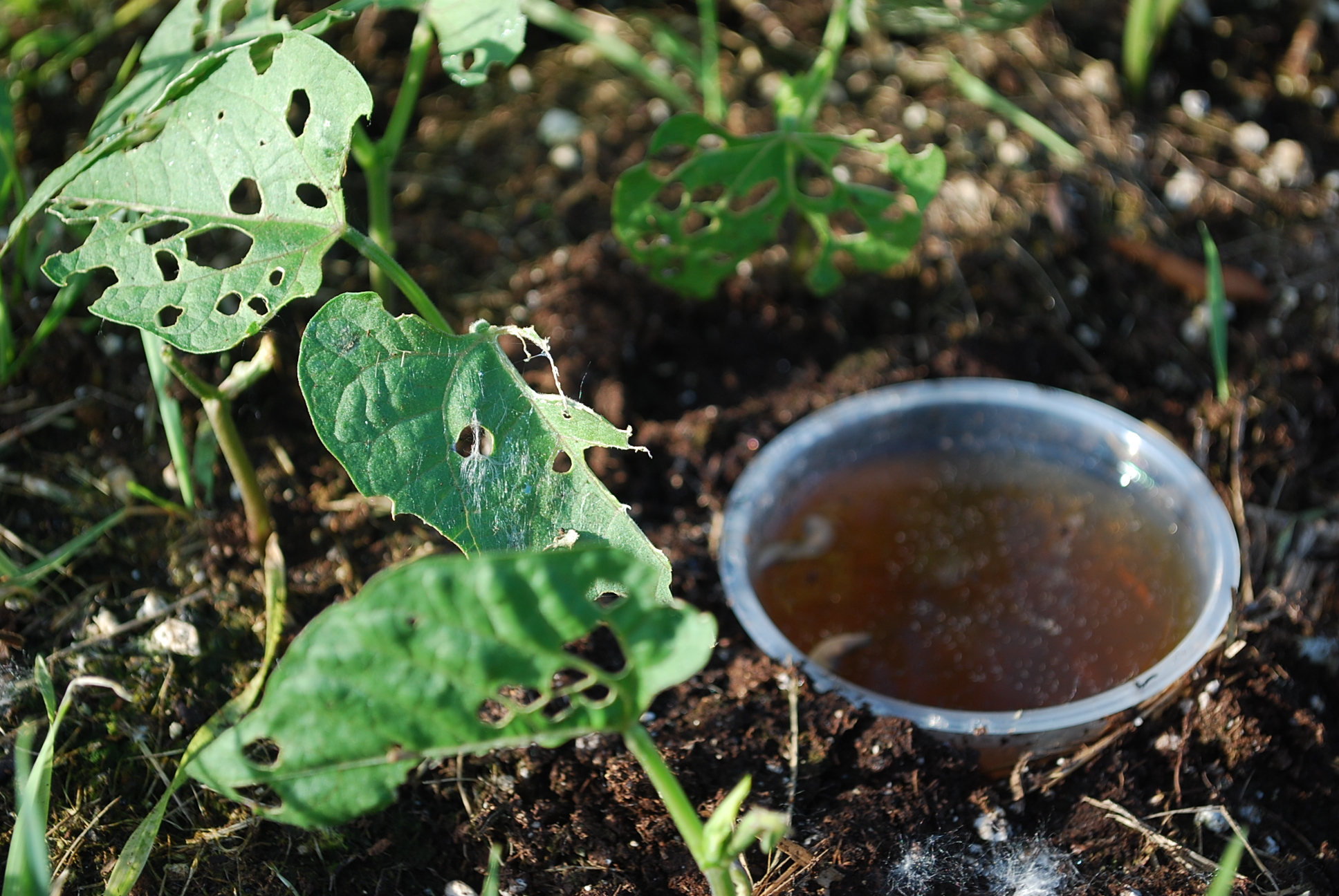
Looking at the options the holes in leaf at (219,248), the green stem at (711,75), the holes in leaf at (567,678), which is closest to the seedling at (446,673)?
the holes in leaf at (567,678)

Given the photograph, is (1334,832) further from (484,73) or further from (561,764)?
(484,73)

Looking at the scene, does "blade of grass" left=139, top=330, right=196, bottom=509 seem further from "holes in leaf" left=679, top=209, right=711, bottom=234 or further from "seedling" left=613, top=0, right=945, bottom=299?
"holes in leaf" left=679, top=209, right=711, bottom=234

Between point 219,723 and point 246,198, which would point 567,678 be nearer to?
point 219,723

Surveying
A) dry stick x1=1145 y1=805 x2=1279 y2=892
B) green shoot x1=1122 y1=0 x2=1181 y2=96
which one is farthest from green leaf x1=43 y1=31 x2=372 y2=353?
green shoot x1=1122 y1=0 x2=1181 y2=96

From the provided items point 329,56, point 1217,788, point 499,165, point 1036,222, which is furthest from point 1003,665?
point 499,165

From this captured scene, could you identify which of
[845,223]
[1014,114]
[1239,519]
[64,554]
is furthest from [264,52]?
[1239,519]

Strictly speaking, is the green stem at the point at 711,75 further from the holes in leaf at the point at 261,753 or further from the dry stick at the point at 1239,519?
the holes in leaf at the point at 261,753
